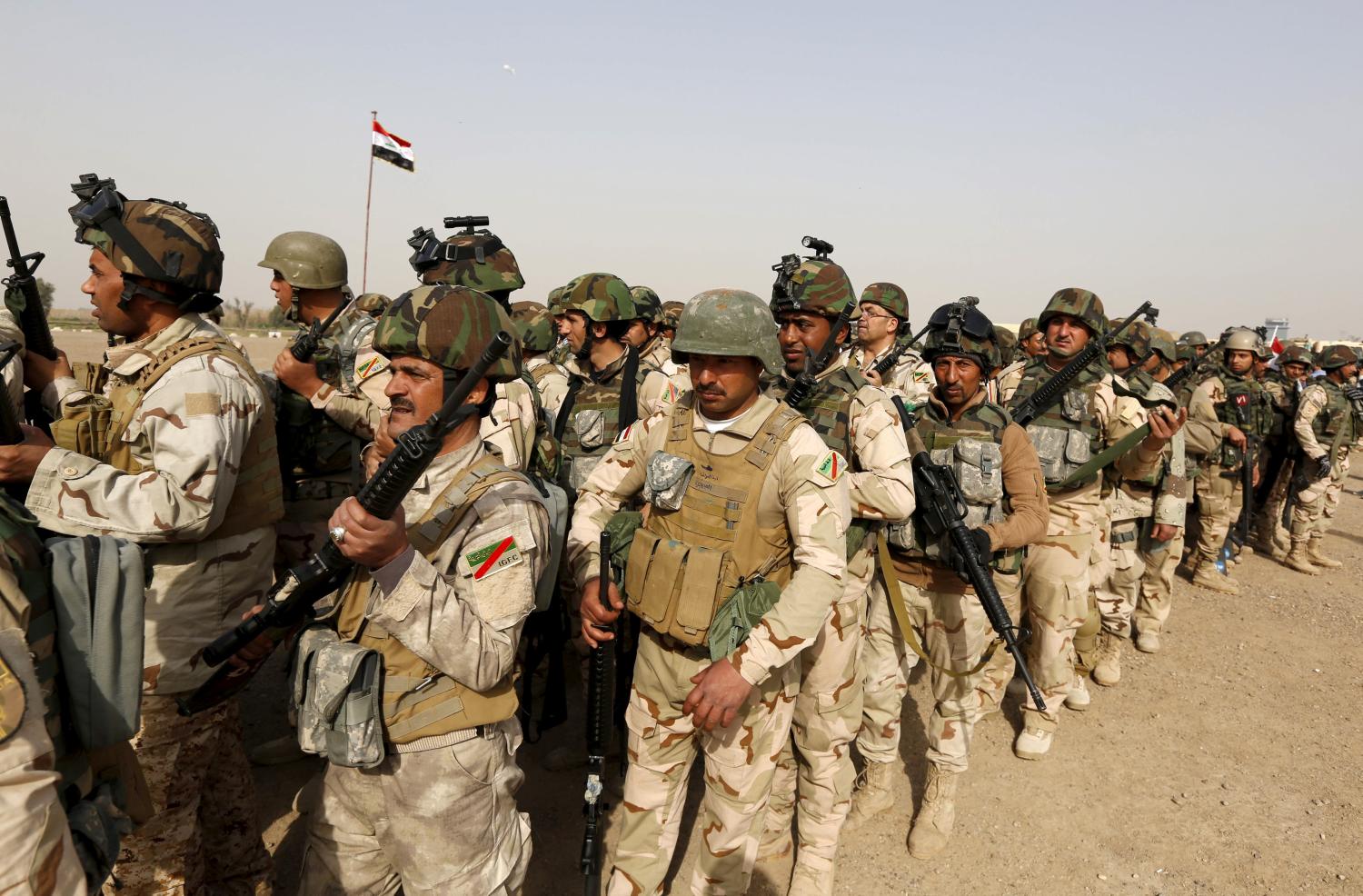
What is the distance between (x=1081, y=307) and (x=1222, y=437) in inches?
202

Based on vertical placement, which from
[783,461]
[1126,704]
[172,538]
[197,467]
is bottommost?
[1126,704]

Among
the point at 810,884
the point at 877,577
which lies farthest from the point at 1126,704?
the point at 810,884

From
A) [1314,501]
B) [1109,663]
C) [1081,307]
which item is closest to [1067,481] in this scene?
[1081,307]

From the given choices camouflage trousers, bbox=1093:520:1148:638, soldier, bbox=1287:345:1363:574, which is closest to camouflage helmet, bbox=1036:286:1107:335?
camouflage trousers, bbox=1093:520:1148:638

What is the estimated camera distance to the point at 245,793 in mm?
3350

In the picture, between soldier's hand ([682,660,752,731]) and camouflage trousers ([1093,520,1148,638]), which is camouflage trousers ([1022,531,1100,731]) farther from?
soldier's hand ([682,660,752,731])

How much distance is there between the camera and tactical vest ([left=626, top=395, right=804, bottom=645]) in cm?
293

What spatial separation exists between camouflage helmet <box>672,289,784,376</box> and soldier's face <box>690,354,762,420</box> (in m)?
0.05

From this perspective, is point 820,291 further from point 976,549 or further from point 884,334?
point 884,334

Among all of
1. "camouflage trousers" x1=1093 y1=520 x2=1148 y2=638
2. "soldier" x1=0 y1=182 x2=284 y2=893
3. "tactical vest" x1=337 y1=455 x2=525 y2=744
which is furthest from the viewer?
"camouflage trousers" x1=1093 y1=520 x2=1148 y2=638

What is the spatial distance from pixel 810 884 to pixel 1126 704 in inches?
166

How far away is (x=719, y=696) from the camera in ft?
9.02

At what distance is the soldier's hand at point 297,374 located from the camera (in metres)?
3.82

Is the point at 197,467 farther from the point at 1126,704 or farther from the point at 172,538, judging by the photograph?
the point at 1126,704
